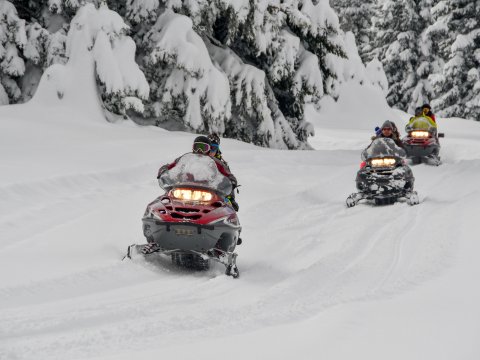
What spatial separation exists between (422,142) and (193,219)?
11.9m

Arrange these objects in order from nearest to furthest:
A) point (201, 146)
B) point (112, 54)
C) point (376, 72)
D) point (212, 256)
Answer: point (212, 256), point (201, 146), point (112, 54), point (376, 72)

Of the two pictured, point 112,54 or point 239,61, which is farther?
point 239,61

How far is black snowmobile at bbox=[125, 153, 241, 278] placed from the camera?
7125mm

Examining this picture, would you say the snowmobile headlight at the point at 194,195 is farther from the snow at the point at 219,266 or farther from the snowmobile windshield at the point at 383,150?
the snowmobile windshield at the point at 383,150

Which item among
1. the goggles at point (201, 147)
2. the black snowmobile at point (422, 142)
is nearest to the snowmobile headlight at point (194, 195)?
the goggles at point (201, 147)

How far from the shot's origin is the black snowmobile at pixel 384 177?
12117 mm

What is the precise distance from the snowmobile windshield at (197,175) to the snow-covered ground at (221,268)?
92cm

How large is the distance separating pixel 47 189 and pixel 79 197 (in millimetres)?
469

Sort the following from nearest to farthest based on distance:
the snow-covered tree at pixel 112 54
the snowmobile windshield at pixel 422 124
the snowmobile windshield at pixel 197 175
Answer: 1. the snowmobile windshield at pixel 197 175
2. the snow-covered tree at pixel 112 54
3. the snowmobile windshield at pixel 422 124

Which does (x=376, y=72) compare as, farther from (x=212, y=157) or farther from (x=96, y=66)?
(x=212, y=157)

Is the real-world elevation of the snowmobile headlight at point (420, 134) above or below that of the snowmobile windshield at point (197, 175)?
below

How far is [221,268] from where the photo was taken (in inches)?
303

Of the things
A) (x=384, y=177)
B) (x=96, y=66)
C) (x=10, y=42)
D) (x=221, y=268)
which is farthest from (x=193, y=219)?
(x=10, y=42)

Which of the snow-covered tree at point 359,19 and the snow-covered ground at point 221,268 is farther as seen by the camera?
the snow-covered tree at point 359,19
